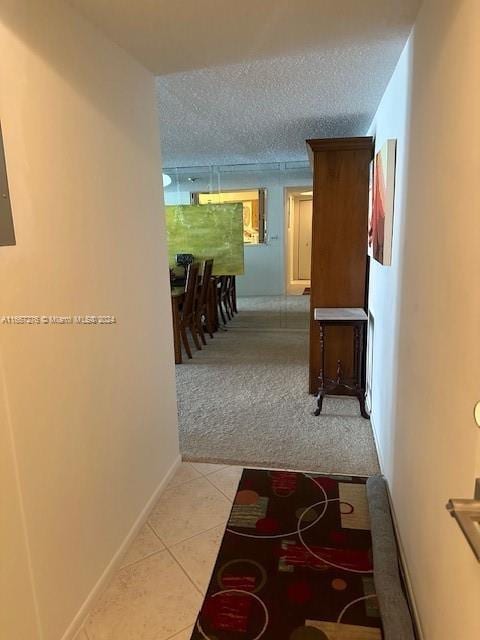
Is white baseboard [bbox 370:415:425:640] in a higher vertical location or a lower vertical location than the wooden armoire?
lower

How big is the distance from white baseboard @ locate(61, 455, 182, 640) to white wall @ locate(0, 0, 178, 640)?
32 millimetres

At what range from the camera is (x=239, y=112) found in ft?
9.89

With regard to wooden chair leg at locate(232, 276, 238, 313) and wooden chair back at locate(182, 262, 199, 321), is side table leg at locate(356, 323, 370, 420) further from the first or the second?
wooden chair leg at locate(232, 276, 238, 313)

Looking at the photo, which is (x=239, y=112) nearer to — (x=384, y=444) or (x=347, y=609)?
(x=384, y=444)

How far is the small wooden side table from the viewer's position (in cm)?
311

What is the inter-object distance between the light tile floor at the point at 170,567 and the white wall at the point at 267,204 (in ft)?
11.1

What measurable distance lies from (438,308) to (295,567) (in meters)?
1.23

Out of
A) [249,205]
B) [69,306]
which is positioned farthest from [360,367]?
[249,205]

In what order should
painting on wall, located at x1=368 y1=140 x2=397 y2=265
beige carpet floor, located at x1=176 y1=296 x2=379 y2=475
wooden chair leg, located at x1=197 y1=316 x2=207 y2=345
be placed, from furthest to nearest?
1. wooden chair leg, located at x1=197 y1=316 x2=207 y2=345
2. beige carpet floor, located at x1=176 y1=296 x2=379 y2=475
3. painting on wall, located at x1=368 y1=140 x2=397 y2=265

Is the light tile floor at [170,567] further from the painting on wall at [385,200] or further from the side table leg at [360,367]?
the painting on wall at [385,200]

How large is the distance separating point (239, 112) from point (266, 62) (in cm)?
96

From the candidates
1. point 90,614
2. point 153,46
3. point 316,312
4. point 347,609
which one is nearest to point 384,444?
point 347,609

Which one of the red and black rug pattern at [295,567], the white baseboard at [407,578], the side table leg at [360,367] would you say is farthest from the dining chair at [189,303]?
the white baseboard at [407,578]

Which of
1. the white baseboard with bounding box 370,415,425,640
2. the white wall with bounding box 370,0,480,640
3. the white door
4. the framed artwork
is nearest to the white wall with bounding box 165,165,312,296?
the framed artwork
